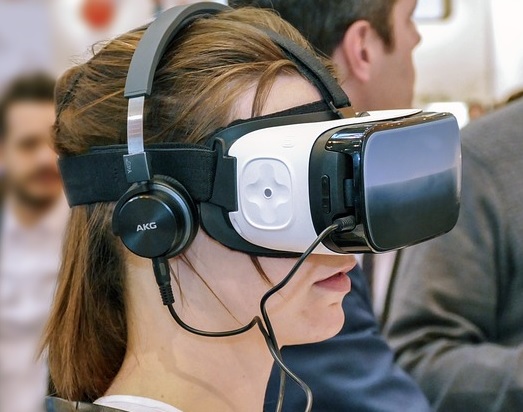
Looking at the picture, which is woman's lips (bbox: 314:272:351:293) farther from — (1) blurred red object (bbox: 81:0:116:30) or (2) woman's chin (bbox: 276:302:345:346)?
(1) blurred red object (bbox: 81:0:116:30)

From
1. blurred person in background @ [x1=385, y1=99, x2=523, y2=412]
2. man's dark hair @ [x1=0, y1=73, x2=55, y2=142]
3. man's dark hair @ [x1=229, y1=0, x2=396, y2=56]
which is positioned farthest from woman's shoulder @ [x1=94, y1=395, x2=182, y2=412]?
man's dark hair @ [x1=0, y1=73, x2=55, y2=142]

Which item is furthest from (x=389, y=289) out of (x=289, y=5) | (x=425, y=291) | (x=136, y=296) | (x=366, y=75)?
(x=136, y=296)

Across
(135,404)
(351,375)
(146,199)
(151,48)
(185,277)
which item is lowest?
(351,375)

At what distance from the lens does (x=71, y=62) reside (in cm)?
123

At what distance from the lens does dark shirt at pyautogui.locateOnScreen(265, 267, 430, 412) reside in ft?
4.64

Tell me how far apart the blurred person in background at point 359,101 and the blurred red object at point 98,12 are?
0.81 metres

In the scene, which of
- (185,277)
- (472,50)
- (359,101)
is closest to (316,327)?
(185,277)

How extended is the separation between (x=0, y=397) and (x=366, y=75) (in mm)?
1169

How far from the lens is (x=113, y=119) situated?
1075 mm

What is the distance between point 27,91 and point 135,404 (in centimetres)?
124

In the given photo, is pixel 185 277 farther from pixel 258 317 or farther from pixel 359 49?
pixel 359 49

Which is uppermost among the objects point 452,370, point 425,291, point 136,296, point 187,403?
point 136,296

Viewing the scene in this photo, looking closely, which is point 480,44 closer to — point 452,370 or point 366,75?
point 366,75

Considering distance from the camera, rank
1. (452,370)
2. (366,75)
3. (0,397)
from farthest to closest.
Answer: (0,397)
(366,75)
(452,370)
